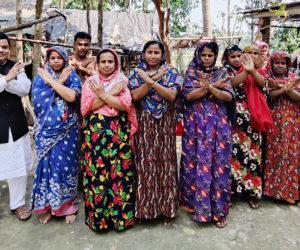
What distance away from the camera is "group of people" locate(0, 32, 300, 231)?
286cm

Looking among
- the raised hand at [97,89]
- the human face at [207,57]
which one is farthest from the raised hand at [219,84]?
the raised hand at [97,89]

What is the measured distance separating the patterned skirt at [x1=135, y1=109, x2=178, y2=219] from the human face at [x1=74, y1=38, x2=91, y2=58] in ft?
3.64

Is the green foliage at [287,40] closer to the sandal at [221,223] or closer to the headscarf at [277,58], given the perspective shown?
the headscarf at [277,58]

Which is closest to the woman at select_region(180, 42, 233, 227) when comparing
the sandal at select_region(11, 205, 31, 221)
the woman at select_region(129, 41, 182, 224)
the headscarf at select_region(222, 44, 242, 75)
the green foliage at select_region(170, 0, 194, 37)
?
the woman at select_region(129, 41, 182, 224)

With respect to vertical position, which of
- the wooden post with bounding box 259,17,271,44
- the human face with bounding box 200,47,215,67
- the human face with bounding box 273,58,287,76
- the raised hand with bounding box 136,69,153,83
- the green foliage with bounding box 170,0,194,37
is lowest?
the raised hand with bounding box 136,69,153,83

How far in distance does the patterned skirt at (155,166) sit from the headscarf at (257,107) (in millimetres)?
909

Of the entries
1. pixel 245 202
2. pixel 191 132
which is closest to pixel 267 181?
pixel 245 202

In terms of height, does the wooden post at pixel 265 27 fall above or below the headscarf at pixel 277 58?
above

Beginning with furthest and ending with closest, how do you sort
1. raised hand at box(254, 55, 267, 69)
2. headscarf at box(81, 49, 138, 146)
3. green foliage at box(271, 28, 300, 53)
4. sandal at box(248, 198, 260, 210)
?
green foliage at box(271, 28, 300, 53)
sandal at box(248, 198, 260, 210)
raised hand at box(254, 55, 267, 69)
headscarf at box(81, 49, 138, 146)

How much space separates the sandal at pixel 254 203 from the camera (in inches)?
139

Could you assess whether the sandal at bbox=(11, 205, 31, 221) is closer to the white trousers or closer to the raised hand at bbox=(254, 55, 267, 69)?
the white trousers

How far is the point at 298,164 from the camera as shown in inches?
139

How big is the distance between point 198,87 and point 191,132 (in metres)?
0.47

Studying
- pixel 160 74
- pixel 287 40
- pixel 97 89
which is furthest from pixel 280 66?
pixel 287 40
